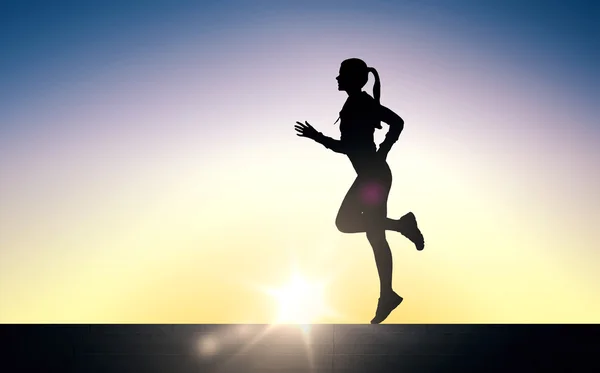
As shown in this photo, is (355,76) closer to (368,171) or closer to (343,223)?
(368,171)

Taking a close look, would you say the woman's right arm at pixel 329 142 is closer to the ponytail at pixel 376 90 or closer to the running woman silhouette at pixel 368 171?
the running woman silhouette at pixel 368 171

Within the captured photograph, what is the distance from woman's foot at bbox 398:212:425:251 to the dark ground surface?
108 inches

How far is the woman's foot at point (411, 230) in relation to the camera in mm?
10060

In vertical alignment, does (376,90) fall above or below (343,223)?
above

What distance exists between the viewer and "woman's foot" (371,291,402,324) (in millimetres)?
9688

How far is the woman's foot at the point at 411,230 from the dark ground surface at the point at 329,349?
2754mm

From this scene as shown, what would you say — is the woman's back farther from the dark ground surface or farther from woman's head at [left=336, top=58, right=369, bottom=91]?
the dark ground surface

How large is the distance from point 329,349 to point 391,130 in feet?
12.2

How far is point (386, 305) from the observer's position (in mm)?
9727

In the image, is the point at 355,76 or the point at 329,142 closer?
the point at 329,142

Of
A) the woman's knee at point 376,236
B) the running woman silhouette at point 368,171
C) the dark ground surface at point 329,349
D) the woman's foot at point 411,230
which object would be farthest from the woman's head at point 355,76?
the dark ground surface at point 329,349

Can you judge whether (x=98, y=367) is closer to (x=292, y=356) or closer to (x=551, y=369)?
(x=292, y=356)

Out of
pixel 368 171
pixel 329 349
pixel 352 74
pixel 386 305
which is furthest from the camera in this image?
pixel 352 74

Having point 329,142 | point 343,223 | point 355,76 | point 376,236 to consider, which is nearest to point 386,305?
point 376,236
